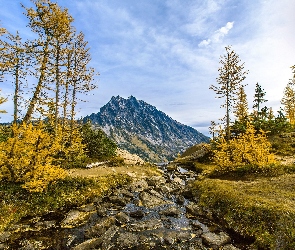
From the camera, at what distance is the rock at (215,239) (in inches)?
381

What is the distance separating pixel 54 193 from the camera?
1493 cm

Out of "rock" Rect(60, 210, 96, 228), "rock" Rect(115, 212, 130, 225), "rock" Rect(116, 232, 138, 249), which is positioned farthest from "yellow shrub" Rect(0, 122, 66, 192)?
"rock" Rect(116, 232, 138, 249)

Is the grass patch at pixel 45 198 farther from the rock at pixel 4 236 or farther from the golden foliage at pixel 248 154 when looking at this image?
the golden foliage at pixel 248 154

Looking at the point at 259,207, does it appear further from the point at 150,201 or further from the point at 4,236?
the point at 4,236

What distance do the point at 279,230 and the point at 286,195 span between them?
435 cm

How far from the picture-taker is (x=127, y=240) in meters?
10.2

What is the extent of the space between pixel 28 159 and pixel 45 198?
272 centimetres

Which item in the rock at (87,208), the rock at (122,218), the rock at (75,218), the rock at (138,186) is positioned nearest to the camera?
the rock at (75,218)

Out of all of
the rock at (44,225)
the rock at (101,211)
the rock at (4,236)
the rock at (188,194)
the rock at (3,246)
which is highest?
the rock at (188,194)

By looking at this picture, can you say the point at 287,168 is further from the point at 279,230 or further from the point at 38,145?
the point at 38,145

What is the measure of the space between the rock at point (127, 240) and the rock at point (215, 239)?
319cm

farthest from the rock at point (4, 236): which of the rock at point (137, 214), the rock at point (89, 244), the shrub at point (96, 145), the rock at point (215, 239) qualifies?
the shrub at point (96, 145)

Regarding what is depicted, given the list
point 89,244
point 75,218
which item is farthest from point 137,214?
point 89,244

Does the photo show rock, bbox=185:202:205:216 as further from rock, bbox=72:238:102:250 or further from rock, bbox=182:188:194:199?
rock, bbox=72:238:102:250
